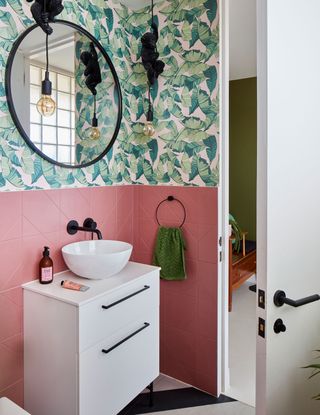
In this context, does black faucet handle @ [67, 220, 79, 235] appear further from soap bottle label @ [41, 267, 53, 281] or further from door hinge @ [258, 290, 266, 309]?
door hinge @ [258, 290, 266, 309]

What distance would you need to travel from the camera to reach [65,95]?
1904mm

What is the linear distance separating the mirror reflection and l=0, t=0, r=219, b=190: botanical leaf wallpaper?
10 centimetres

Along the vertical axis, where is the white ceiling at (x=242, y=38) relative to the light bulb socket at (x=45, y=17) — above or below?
above

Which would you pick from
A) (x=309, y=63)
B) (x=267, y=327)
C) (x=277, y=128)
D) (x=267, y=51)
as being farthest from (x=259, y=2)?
(x=267, y=327)

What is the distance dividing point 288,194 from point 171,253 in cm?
120

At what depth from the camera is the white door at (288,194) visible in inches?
41.7

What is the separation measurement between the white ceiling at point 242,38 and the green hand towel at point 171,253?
1.82 metres

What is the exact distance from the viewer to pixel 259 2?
1.05 m

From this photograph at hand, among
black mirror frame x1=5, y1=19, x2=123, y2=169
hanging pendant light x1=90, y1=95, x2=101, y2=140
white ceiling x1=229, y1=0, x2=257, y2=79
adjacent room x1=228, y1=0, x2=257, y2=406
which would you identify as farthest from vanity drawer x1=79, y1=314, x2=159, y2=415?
white ceiling x1=229, y1=0, x2=257, y2=79

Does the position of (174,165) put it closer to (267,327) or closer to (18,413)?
(267,327)

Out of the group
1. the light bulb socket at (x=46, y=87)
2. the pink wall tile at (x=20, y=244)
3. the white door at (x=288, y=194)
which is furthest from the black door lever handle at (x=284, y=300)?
the light bulb socket at (x=46, y=87)

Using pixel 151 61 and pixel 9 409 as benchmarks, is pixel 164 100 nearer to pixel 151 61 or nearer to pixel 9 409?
pixel 151 61

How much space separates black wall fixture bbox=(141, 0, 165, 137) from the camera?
2085mm

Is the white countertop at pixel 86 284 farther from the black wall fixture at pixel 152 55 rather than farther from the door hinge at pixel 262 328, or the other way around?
the black wall fixture at pixel 152 55
